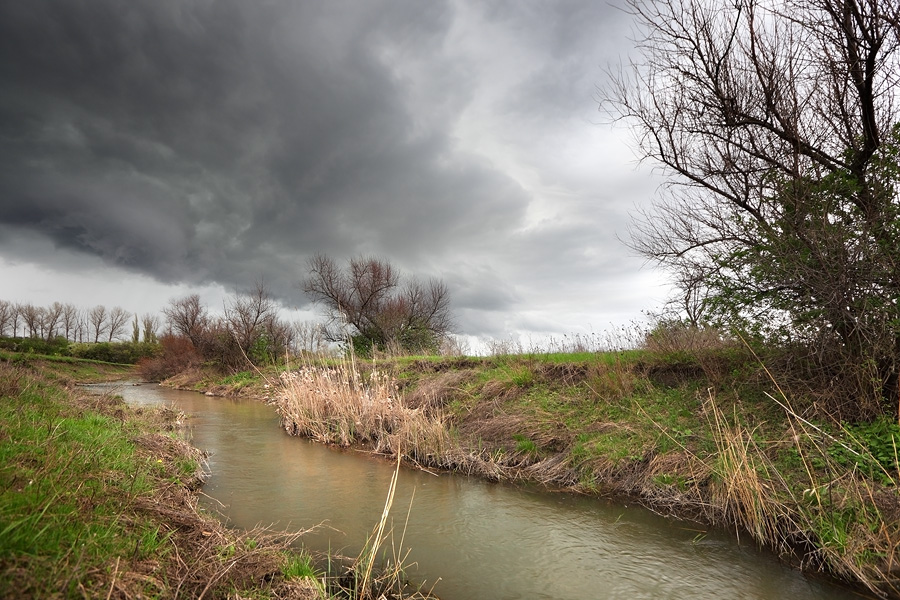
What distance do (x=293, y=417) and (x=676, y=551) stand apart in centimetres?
844

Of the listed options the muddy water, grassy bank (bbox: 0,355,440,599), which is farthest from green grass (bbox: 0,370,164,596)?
the muddy water

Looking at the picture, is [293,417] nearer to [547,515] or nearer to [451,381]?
[451,381]

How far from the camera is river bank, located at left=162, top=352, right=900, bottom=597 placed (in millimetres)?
4504

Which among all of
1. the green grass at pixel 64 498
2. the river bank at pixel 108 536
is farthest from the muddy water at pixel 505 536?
the green grass at pixel 64 498

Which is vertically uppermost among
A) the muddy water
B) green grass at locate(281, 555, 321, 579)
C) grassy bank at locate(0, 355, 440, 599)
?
grassy bank at locate(0, 355, 440, 599)

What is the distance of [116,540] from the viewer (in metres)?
2.83

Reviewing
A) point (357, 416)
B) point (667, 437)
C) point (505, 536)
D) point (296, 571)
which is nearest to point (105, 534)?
point (296, 571)

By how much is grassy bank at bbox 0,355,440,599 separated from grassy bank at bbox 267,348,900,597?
1.58m

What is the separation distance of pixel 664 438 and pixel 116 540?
6.71 metres

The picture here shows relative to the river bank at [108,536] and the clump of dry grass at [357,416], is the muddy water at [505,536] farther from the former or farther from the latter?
the river bank at [108,536]

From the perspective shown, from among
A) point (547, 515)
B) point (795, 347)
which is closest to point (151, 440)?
point (547, 515)

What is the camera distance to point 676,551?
4.74 m

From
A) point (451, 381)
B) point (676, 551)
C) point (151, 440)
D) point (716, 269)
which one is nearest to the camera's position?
point (676, 551)

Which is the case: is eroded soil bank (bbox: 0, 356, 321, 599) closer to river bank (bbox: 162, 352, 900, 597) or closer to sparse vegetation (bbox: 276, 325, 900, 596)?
river bank (bbox: 162, 352, 900, 597)
